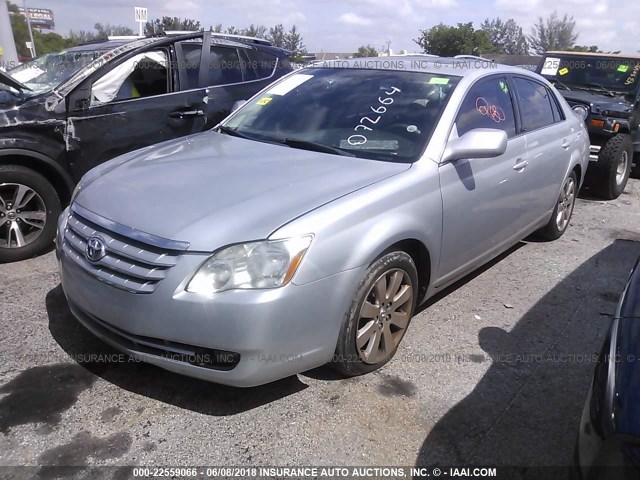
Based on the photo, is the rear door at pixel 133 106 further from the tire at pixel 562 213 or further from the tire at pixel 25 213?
the tire at pixel 562 213

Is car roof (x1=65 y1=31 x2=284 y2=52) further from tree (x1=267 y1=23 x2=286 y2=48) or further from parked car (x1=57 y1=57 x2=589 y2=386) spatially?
tree (x1=267 y1=23 x2=286 y2=48)

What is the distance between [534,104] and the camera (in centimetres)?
455

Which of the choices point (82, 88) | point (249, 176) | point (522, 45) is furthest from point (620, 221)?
point (522, 45)

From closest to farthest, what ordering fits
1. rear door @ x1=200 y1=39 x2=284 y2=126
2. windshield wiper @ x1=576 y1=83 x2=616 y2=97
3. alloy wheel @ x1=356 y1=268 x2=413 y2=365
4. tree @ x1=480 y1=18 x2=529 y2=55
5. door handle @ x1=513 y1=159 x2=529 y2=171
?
alloy wheel @ x1=356 y1=268 x2=413 y2=365 < door handle @ x1=513 y1=159 x2=529 y2=171 < rear door @ x1=200 y1=39 x2=284 y2=126 < windshield wiper @ x1=576 y1=83 x2=616 y2=97 < tree @ x1=480 y1=18 x2=529 y2=55

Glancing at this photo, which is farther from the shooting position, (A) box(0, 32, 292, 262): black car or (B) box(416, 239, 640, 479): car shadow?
(A) box(0, 32, 292, 262): black car

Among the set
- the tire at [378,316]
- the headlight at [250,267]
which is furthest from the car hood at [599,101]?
the headlight at [250,267]

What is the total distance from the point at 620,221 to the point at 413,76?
395cm

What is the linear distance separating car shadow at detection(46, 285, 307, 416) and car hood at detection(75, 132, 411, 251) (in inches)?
33.4

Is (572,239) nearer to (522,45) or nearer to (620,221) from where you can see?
(620,221)

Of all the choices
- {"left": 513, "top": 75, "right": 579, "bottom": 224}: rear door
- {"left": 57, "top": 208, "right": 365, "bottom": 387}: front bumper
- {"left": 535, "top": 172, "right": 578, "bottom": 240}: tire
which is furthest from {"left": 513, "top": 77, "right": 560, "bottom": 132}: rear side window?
{"left": 57, "top": 208, "right": 365, "bottom": 387}: front bumper

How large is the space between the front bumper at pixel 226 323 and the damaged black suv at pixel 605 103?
4.57m

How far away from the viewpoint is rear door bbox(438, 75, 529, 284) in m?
3.34

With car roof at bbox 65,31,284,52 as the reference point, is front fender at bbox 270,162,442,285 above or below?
below

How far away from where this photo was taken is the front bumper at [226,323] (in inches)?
93.2
